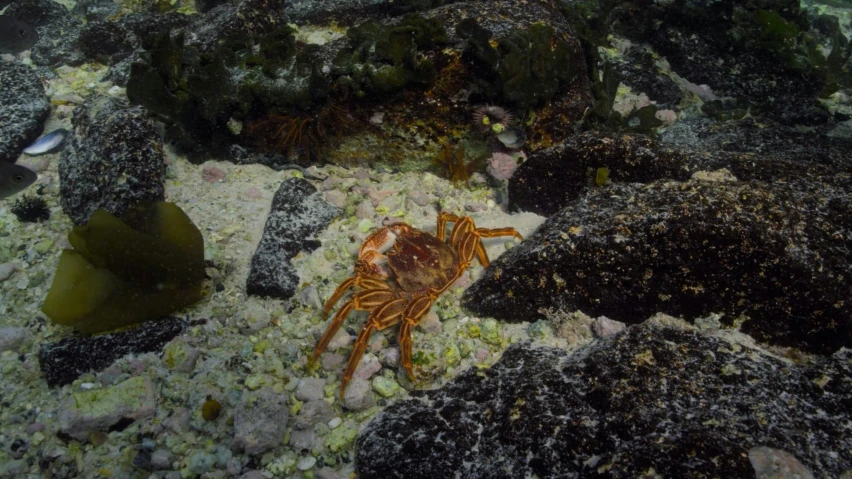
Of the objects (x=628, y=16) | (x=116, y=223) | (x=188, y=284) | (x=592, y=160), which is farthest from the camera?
(x=628, y=16)

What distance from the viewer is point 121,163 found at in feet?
15.4

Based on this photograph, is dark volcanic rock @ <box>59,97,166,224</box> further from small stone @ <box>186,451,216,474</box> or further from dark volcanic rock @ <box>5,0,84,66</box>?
dark volcanic rock @ <box>5,0,84,66</box>

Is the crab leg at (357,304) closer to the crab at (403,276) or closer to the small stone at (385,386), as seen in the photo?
the crab at (403,276)

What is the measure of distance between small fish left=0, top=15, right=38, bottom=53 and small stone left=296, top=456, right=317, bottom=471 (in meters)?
8.07

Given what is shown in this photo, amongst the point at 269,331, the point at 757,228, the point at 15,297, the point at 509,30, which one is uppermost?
the point at 509,30

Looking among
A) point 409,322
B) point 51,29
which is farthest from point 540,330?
point 51,29

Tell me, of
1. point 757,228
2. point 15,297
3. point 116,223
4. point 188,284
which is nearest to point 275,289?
point 188,284

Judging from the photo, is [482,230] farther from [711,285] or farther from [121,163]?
[121,163]

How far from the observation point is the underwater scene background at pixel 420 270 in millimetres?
2533

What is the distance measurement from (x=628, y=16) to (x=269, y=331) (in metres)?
8.20

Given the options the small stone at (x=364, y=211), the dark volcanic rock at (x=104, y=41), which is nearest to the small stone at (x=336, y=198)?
the small stone at (x=364, y=211)

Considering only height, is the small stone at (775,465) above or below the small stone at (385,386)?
above

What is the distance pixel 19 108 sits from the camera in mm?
6074

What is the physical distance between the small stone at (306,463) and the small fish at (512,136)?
142 inches
